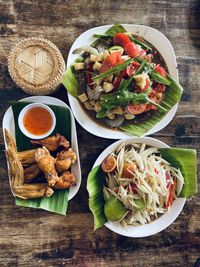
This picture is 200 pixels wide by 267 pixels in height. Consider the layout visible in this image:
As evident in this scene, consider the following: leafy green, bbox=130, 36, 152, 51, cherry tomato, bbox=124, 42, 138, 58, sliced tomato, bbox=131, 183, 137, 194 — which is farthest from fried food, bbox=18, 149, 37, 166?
leafy green, bbox=130, 36, 152, 51

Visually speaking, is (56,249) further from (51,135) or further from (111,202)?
(51,135)

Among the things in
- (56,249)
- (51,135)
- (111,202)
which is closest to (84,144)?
(51,135)

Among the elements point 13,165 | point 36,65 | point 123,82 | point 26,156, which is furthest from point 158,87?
point 13,165

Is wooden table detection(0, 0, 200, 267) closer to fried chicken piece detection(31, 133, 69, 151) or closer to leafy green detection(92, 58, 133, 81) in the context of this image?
fried chicken piece detection(31, 133, 69, 151)

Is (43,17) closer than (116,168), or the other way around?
(116,168)

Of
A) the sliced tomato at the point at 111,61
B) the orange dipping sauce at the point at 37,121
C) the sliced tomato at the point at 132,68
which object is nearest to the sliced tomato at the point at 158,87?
the sliced tomato at the point at 132,68

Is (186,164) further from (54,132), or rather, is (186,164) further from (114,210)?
(54,132)
